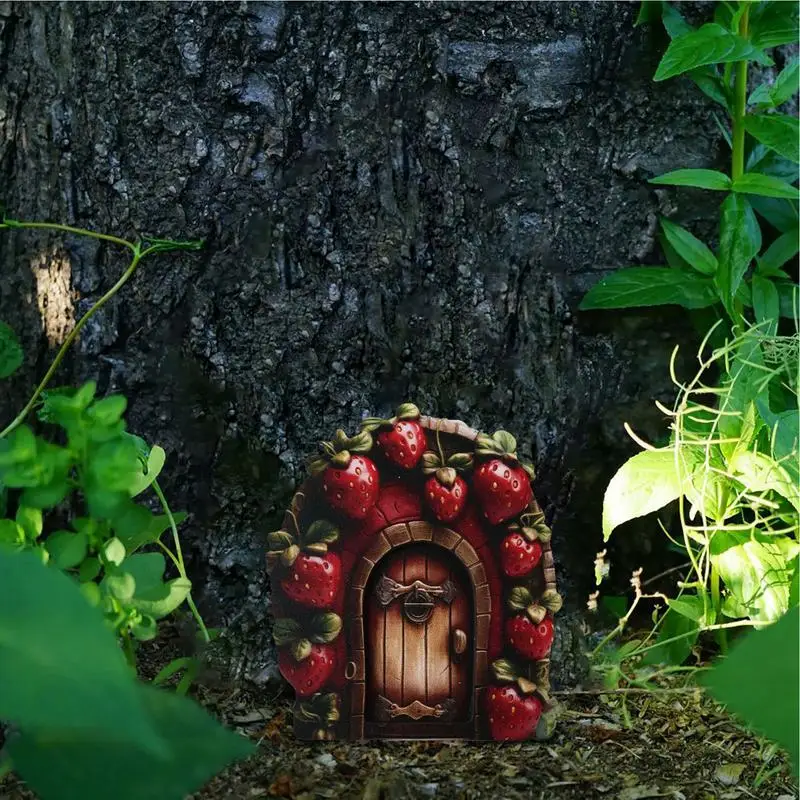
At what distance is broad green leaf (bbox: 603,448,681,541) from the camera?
1090 mm

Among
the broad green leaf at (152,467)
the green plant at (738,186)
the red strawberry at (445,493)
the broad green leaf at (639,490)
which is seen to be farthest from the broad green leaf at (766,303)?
the broad green leaf at (152,467)

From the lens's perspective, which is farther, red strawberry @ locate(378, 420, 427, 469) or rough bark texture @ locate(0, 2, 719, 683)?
rough bark texture @ locate(0, 2, 719, 683)

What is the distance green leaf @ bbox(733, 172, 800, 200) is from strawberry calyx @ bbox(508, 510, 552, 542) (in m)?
0.49

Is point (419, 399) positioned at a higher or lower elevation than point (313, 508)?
higher

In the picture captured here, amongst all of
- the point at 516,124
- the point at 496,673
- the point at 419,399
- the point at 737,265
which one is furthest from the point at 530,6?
the point at 496,673

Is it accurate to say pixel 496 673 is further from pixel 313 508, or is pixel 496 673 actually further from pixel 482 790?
pixel 313 508

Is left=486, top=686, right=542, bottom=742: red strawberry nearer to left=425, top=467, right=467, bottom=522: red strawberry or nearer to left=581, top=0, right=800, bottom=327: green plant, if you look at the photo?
left=425, top=467, right=467, bottom=522: red strawberry

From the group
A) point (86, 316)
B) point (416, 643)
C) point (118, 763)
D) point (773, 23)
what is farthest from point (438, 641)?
point (773, 23)

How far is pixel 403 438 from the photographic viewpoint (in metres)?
1.04

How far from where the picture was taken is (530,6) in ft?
3.89

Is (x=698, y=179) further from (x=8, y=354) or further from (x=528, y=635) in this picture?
(x=8, y=354)

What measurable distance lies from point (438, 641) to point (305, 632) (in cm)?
15

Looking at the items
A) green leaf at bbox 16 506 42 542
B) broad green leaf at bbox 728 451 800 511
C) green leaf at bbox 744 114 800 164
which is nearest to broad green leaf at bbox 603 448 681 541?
broad green leaf at bbox 728 451 800 511

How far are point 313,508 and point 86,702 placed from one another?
555mm
